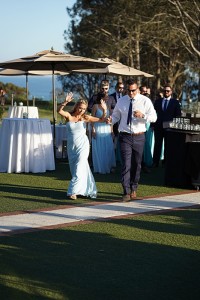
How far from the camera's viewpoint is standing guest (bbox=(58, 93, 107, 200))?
438 inches

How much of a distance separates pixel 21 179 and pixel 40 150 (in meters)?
1.36

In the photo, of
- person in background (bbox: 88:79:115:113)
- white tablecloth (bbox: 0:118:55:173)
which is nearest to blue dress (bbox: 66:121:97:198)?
white tablecloth (bbox: 0:118:55:173)

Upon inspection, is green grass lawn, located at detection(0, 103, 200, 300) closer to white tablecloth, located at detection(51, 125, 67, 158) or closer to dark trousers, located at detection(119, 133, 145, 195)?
dark trousers, located at detection(119, 133, 145, 195)

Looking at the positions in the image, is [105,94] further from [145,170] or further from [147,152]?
[147,152]

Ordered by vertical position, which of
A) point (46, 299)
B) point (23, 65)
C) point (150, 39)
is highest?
point (150, 39)

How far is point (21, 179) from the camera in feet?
44.8

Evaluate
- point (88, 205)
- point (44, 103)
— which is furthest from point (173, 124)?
point (44, 103)

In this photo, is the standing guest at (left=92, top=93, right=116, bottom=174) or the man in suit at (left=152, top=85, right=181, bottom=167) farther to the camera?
the man in suit at (left=152, top=85, right=181, bottom=167)

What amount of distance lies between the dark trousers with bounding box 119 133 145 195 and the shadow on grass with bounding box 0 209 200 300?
1.62 m

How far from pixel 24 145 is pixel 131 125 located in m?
4.15

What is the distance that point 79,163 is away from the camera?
36.8 ft

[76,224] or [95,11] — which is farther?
[95,11]

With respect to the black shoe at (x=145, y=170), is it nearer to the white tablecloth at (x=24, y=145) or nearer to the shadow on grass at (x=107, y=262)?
the white tablecloth at (x=24, y=145)

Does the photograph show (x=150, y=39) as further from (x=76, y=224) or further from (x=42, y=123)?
(x=76, y=224)
